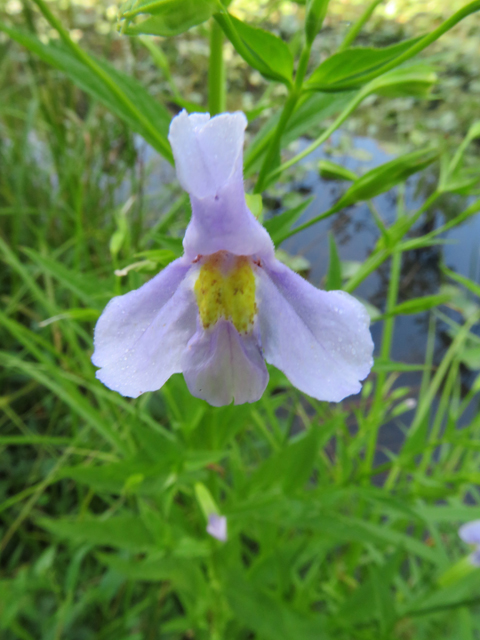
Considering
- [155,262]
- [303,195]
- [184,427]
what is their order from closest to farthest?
[155,262], [184,427], [303,195]

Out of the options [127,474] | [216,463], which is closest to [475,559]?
[216,463]

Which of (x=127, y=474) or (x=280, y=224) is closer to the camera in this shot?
(x=280, y=224)

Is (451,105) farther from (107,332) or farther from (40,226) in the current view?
(107,332)

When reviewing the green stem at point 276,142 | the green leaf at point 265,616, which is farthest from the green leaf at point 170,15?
the green leaf at point 265,616

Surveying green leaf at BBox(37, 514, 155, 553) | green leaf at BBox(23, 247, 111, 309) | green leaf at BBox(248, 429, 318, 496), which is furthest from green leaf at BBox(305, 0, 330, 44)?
green leaf at BBox(37, 514, 155, 553)

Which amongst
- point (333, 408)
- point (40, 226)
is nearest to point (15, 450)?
point (40, 226)

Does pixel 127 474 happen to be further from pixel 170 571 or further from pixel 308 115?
pixel 308 115
